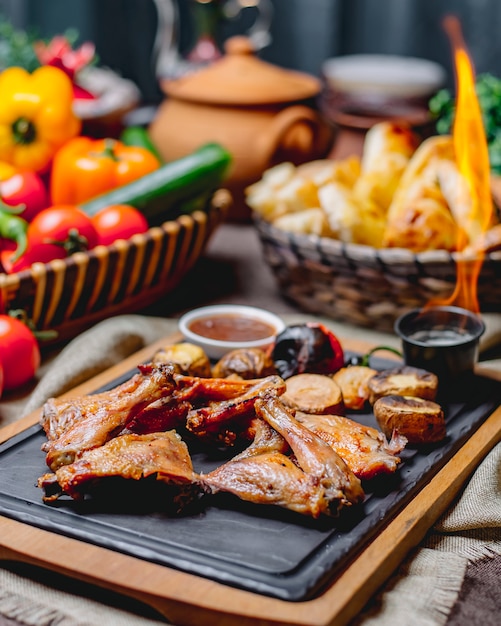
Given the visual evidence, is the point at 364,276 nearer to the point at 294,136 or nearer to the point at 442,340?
the point at 442,340

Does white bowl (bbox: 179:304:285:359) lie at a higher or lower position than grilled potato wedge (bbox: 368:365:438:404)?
lower

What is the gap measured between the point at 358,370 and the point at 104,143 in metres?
1.45

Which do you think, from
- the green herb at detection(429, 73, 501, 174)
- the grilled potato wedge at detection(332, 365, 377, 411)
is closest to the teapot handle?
the green herb at detection(429, 73, 501, 174)

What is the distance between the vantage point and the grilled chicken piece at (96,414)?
1.64 m

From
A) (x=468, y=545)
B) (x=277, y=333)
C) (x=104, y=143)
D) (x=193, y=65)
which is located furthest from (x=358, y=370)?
(x=193, y=65)

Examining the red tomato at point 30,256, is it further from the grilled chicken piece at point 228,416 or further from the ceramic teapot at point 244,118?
the ceramic teapot at point 244,118

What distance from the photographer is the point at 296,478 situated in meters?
1.54

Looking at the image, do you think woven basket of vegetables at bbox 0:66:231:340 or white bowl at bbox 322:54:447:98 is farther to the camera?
white bowl at bbox 322:54:447:98

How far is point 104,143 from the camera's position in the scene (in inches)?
120

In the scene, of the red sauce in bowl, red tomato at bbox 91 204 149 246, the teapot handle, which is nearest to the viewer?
the red sauce in bowl

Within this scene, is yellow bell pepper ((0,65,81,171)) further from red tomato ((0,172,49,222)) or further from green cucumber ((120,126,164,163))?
green cucumber ((120,126,164,163))

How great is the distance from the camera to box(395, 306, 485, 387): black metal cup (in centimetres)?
202

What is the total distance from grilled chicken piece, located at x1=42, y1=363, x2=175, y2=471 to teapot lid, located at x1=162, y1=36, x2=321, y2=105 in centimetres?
189

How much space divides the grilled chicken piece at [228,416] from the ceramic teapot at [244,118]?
1.72 metres
